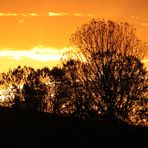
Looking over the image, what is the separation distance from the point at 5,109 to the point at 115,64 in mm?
20886

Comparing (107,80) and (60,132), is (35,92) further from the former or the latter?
(60,132)

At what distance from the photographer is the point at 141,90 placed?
38.5 metres

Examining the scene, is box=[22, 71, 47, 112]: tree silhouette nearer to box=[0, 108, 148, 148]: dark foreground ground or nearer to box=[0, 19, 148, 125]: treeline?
box=[0, 19, 148, 125]: treeline

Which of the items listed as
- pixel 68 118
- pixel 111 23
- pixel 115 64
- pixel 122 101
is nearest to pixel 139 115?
pixel 122 101

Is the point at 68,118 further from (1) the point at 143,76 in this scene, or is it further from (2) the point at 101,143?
(1) the point at 143,76

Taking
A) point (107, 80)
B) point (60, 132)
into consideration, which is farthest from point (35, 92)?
point (60, 132)

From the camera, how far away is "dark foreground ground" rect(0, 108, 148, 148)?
15.3 metres

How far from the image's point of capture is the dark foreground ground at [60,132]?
15.3 m

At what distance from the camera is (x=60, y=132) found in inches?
642

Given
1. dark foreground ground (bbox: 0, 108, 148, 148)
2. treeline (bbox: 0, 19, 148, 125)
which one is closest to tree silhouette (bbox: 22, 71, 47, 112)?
treeline (bbox: 0, 19, 148, 125)

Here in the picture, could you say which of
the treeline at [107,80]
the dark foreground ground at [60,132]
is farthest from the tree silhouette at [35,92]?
the dark foreground ground at [60,132]

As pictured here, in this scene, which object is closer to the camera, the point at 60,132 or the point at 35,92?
the point at 60,132

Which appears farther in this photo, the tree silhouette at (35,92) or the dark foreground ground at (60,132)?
the tree silhouette at (35,92)

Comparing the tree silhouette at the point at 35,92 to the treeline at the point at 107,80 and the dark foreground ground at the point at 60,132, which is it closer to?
the treeline at the point at 107,80
